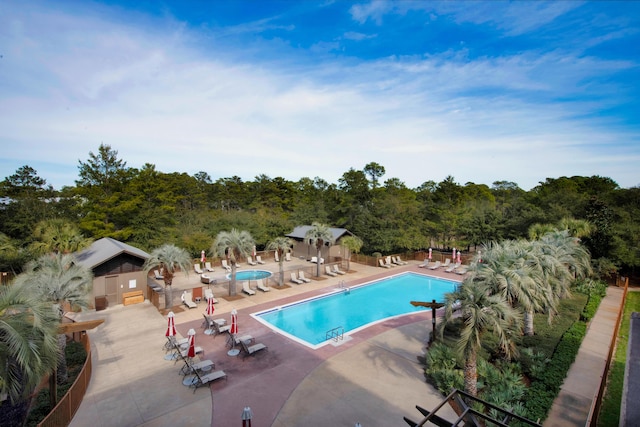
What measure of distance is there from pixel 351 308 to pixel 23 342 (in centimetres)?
1620

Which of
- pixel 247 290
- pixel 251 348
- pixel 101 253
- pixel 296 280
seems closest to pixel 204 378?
pixel 251 348

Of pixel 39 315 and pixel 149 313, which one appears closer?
pixel 39 315

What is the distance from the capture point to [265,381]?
34.2 feet

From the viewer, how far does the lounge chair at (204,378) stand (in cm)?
989

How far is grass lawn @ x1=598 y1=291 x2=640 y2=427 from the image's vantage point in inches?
356

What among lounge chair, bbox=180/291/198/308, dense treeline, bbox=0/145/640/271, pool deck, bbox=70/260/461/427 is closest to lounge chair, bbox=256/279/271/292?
lounge chair, bbox=180/291/198/308

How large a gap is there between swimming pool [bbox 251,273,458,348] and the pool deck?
5.37 feet

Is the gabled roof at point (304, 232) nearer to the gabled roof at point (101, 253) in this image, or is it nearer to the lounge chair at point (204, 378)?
the gabled roof at point (101, 253)

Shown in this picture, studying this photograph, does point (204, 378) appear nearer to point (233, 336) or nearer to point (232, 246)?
point (233, 336)

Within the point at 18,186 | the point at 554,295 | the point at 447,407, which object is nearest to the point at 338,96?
the point at 554,295

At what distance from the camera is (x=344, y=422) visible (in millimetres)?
8398

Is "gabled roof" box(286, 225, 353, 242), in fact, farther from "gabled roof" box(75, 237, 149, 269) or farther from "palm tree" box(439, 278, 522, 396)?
"palm tree" box(439, 278, 522, 396)

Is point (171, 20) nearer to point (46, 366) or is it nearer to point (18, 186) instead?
point (46, 366)

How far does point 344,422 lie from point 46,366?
22.8 feet
